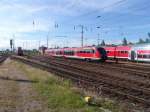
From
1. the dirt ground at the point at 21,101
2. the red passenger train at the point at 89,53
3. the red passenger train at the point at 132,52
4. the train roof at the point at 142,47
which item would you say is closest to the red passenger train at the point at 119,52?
the red passenger train at the point at 132,52

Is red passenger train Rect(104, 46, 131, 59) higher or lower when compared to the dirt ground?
higher

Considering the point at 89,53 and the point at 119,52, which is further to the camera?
the point at 119,52

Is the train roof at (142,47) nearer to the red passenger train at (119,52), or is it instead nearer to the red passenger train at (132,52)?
the red passenger train at (132,52)

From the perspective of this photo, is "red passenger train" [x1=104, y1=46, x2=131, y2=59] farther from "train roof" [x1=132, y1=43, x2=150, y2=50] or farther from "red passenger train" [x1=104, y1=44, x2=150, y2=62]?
"train roof" [x1=132, y1=43, x2=150, y2=50]

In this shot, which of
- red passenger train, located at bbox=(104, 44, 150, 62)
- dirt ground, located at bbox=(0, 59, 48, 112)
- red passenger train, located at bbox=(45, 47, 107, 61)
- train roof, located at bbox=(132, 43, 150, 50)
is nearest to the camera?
dirt ground, located at bbox=(0, 59, 48, 112)

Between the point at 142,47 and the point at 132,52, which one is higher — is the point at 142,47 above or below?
above

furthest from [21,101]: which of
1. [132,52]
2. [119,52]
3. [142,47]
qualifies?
[119,52]

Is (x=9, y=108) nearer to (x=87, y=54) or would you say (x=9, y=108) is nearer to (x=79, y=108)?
(x=79, y=108)

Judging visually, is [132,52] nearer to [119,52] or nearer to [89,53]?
[119,52]

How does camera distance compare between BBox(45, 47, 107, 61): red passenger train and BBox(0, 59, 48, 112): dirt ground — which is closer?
BBox(0, 59, 48, 112): dirt ground

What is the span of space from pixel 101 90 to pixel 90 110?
6.33 meters

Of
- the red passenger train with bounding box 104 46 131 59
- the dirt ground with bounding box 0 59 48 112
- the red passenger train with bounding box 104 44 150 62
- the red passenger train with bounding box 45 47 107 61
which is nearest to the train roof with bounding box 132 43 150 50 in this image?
the red passenger train with bounding box 104 44 150 62

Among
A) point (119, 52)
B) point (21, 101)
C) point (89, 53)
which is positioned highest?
point (119, 52)

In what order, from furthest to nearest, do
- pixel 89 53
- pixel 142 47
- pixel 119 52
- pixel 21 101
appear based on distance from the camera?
pixel 119 52 → pixel 89 53 → pixel 142 47 → pixel 21 101
